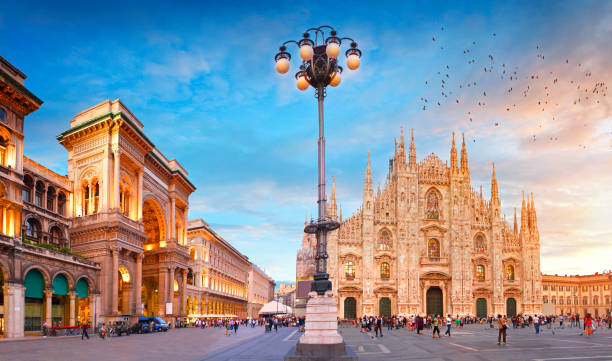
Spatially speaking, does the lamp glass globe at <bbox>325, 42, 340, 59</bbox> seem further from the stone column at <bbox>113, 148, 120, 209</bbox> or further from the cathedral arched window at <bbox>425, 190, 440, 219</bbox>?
the cathedral arched window at <bbox>425, 190, 440, 219</bbox>

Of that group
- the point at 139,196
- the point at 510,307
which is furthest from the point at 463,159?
the point at 139,196

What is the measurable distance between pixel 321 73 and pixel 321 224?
5414 millimetres

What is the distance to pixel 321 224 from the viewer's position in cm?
1792

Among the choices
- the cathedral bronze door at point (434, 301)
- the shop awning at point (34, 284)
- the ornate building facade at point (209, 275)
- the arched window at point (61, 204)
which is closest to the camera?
the shop awning at point (34, 284)

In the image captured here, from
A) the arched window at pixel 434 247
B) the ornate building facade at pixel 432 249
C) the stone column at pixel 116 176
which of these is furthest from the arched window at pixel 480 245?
the stone column at pixel 116 176

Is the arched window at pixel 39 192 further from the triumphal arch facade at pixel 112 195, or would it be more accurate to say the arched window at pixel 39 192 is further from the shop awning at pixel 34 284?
the shop awning at pixel 34 284

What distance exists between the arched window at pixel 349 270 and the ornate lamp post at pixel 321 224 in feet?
181

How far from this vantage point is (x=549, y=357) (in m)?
20.1

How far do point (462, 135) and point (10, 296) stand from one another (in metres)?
63.7

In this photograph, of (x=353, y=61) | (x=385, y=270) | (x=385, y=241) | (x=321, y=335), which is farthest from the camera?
(x=385, y=241)

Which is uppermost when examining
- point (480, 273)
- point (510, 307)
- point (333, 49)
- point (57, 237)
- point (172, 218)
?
point (333, 49)

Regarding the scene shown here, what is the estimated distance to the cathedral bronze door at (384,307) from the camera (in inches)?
2881

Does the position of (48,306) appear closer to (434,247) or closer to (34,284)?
(34,284)

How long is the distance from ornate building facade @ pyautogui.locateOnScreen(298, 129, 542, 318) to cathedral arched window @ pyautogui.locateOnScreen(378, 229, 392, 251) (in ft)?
0.46
